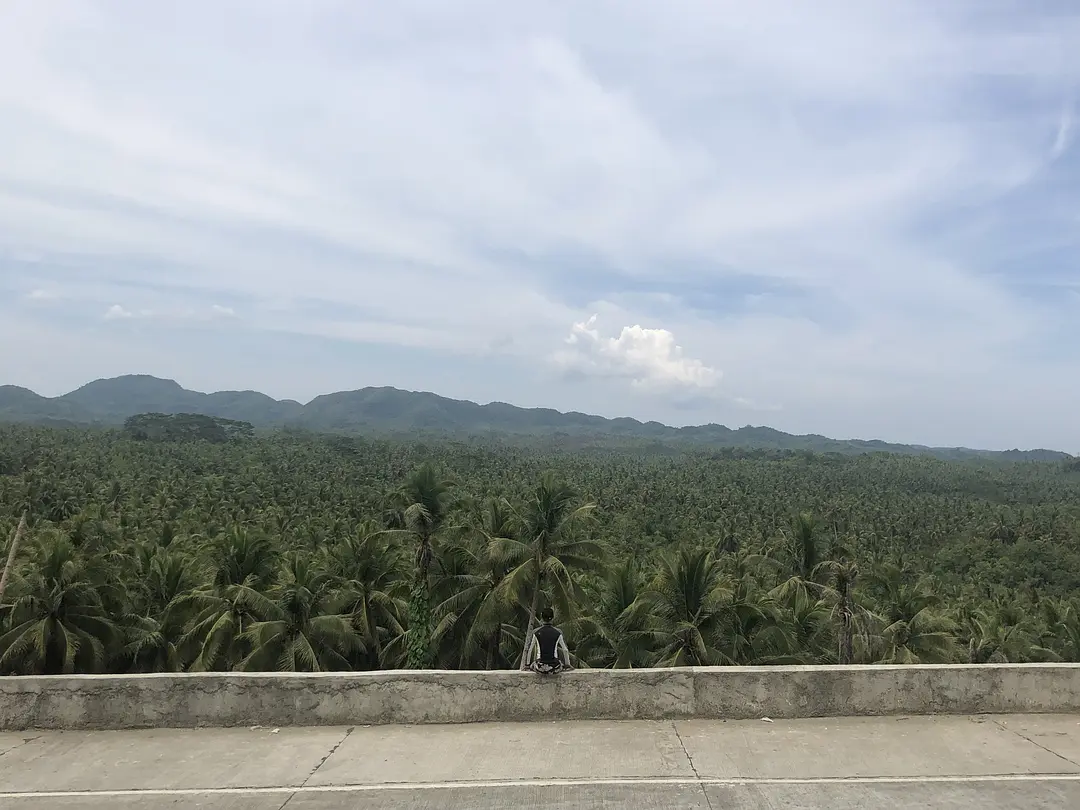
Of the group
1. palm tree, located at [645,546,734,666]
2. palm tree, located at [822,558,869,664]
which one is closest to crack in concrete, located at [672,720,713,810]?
palm tree, located at [645,546,734,666]

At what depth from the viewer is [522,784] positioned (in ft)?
20.0

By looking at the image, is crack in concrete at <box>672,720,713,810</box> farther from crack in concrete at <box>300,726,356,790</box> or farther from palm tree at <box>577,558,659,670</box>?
palm tree at <box>577,558,659,670</box>

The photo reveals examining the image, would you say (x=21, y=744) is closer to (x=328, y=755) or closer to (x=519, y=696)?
(x=328, y=755)

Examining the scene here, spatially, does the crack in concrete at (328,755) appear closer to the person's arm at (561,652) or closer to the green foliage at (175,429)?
the person's arm at (561,652)

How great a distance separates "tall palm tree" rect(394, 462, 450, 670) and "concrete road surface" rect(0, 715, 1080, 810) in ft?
53.3

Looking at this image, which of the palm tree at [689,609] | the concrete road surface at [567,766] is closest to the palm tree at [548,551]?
the palm tree at [689,609]

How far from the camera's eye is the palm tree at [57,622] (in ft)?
71.6

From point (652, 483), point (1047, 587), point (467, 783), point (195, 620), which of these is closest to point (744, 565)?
point (195, 620)

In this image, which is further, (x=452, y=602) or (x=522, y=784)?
(x=452, y=602)

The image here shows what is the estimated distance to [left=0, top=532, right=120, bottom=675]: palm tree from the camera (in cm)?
2183

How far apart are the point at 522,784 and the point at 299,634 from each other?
18.0 m

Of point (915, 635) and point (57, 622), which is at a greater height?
point (57, 622)

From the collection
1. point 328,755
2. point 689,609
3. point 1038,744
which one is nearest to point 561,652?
point 328,755

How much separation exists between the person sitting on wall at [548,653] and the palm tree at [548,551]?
12308 mm
